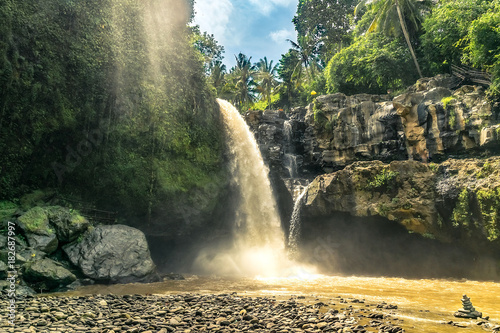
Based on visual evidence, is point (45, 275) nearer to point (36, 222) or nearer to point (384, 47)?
point (36, 222)

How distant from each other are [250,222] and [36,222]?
1183 cm

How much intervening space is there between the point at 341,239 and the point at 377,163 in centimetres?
481

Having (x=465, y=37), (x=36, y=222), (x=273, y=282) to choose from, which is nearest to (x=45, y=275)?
(x=36, y=222)

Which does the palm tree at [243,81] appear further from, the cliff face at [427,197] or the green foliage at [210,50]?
the cliff face at [427,197]

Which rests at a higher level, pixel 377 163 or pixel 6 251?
pixel 377 163

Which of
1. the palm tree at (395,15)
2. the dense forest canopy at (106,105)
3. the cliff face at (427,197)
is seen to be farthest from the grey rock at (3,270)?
the palm tree at (395,15)

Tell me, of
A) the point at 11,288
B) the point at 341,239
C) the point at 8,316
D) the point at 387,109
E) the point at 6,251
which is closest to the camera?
the point at 8,316

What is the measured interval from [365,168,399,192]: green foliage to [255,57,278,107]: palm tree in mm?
33351

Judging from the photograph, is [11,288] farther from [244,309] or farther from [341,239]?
[341,239]

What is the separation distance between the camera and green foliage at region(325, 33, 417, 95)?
27.6 metres

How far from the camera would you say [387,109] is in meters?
21.9

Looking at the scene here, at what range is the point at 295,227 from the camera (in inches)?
747

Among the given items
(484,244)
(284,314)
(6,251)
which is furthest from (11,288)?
(484,244)

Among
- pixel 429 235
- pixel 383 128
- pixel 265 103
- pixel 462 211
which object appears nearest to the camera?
pixel 462 211
